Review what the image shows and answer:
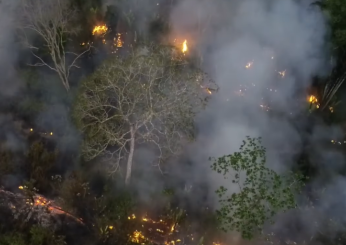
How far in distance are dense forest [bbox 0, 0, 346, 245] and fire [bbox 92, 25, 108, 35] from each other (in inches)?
2.4

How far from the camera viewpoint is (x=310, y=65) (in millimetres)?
17953

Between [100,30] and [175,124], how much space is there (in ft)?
32.9

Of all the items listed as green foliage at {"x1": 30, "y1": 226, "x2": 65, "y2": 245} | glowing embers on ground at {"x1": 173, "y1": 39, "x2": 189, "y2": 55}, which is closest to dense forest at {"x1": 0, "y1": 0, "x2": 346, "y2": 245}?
green foliage at {"x1": 30, "y1": 226, "x2": 65, "y2": 245}

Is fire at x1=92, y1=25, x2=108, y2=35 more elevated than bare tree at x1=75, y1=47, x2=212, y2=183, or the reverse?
fire at x1=92, y1=25, x2=108, y2=35

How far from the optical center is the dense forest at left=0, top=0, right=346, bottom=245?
38.3 feet

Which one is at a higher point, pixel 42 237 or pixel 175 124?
pixel 175 124

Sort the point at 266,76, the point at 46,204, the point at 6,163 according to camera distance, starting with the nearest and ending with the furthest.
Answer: the point at 46,204
the point at 6,163
the point at 266,76

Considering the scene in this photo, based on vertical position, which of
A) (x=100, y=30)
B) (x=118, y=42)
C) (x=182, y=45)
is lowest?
(x=118, y=42)

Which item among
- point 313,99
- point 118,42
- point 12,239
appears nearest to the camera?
point 12,239

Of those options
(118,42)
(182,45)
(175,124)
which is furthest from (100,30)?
(175,124)

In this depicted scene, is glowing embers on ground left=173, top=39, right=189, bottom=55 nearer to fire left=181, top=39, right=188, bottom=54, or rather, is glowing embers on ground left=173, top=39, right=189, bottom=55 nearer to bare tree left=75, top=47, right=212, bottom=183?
fire left=181, top=39, right=188, bottom=54

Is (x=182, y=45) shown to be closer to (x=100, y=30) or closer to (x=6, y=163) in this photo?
(x=100, y=30)

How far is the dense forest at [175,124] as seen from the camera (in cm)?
1168

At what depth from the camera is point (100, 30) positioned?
64.9 feet
